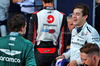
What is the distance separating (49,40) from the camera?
172 inches

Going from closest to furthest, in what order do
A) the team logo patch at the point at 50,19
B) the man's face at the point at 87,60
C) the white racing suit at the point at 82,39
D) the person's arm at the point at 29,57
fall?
the man's face at the point at 87,60, the person's arm at the point at 29,57, the white racing suit at the point at 82,39, the team logo patch at the point at 50,19

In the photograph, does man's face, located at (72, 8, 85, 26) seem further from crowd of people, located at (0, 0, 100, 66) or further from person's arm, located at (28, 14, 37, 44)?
person's arm, located at (28, 14, 37, 44)

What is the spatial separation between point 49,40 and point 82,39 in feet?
3.19

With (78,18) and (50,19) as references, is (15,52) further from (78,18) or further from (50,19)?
(50,19)

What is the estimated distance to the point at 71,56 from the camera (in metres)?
3.67

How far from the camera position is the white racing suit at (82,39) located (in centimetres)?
341

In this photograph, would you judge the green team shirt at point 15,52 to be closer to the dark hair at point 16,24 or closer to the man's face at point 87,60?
the dark hair at point 16,24

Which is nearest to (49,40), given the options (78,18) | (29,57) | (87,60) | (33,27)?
(33,27)

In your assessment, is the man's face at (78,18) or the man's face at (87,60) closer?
the man's face at (87,60)

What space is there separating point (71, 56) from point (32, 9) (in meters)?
2.25

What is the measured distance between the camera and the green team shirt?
3.14 metres

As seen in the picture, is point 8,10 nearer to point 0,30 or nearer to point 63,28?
point 0,30

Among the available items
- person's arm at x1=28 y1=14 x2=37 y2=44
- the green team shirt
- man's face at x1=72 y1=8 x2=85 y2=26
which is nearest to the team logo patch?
person's arm at x1=28 y1=14 x2=37 y2=44

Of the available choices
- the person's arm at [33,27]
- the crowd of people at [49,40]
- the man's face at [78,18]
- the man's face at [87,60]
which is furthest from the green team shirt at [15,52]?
the person's arm at [33,27]
